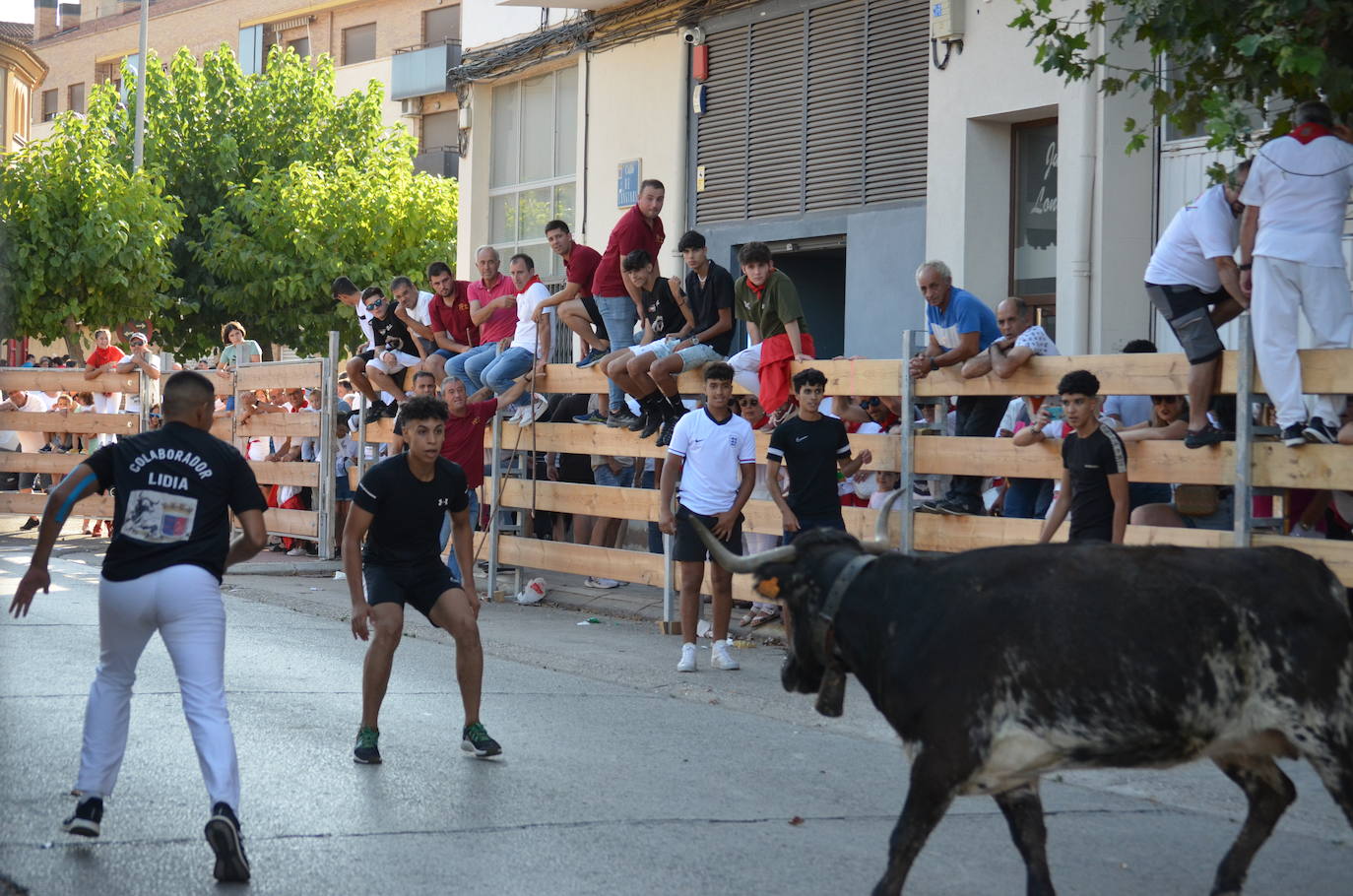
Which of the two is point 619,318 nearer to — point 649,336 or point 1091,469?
point 649,336

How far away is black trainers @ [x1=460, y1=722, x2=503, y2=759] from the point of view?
774 cm

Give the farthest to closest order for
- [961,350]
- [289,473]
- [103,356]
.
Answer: [103,356] → [289,473] → [961,350]

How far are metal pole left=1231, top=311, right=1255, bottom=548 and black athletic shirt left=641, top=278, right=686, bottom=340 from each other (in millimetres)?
5136

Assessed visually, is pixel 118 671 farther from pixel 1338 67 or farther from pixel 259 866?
pixel 1338 67

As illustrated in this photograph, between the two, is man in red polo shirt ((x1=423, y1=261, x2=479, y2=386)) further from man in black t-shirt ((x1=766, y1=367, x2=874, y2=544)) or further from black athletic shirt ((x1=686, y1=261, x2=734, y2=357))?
man in black t-shirt ((x1=766, y1=367, x2=874, y2=544))

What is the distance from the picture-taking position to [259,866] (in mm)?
5828

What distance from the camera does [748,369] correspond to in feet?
40.1

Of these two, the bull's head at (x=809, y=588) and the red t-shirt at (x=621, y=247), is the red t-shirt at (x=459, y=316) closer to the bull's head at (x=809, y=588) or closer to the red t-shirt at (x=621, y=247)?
the red t-shirt at (x=621, y=247)

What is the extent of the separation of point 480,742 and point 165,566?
216 cm

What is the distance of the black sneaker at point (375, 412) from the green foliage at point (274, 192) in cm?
1788

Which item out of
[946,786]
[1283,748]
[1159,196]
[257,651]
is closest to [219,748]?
[946,786]

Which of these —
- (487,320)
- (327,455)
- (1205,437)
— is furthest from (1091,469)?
(327,455)

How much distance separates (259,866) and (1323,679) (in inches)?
147

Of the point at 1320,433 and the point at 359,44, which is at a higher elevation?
the point at 359,44
